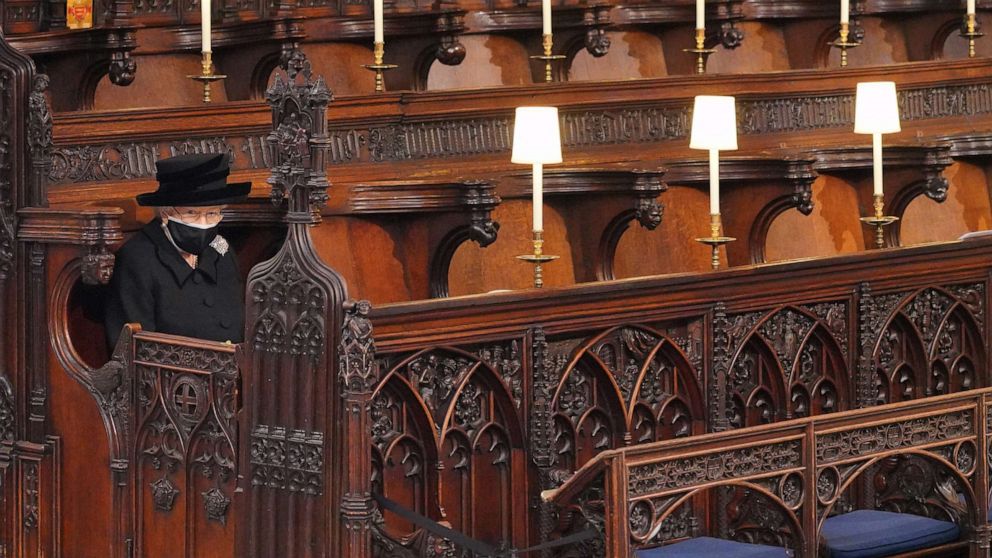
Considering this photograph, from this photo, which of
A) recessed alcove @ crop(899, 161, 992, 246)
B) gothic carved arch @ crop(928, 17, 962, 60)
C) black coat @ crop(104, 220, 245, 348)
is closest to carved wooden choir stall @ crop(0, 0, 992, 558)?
black coat @ crop(104, 220, 245, 348)

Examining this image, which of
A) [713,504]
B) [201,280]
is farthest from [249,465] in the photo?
[713,504]

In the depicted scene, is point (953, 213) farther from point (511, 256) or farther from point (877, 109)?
point (511, 256)

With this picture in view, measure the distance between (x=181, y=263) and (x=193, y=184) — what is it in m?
0.21

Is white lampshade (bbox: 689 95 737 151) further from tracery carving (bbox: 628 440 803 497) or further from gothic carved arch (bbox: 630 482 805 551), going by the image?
tracery carving (bbox: 628 440 803 497)

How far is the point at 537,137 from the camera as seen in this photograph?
5672 mm

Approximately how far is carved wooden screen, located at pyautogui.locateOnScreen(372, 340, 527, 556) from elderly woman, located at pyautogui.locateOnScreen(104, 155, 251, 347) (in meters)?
0.78

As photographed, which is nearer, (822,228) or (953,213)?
(822,228)

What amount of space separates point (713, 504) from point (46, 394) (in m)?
1.79

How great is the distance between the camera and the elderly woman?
521cm

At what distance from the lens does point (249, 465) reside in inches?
185

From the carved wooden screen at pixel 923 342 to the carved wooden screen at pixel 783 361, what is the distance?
0.29 ft

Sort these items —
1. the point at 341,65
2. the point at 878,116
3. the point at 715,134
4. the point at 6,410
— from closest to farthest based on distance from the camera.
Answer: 1. the point at 6,410
2. the point at 715,134
3. the point at 878,116
4. the point at 341,65

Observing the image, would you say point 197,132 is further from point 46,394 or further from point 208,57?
point 46,394

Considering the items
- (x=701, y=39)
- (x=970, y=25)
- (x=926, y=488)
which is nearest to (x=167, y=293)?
(x=926, y=488)
